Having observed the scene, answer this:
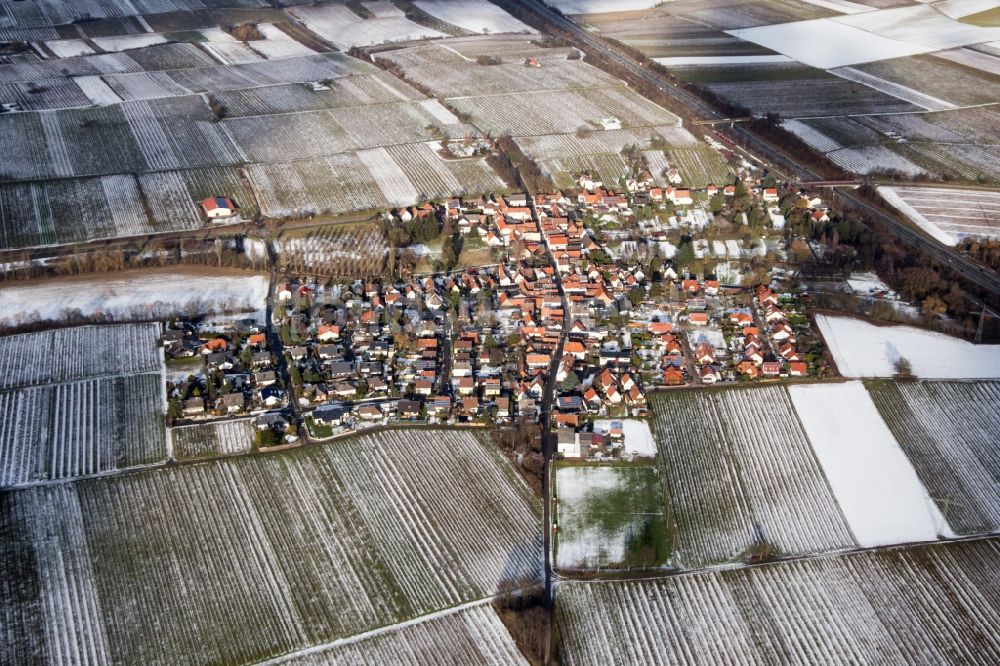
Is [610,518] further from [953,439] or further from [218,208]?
[218,208]

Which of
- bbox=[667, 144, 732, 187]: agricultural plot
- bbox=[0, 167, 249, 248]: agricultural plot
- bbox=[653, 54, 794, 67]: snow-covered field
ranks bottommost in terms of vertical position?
bbox=[0, 167, 249, 248]: agricultural plot

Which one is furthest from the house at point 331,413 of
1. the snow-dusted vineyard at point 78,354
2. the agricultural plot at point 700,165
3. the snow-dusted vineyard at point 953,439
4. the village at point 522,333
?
the agricultural plot at point 700,165

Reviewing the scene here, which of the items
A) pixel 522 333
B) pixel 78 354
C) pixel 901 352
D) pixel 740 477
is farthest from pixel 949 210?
pixel 78 354

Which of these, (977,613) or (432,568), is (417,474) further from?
(977,613)

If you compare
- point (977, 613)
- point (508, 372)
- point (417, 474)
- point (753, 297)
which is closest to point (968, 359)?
point (753, 297)

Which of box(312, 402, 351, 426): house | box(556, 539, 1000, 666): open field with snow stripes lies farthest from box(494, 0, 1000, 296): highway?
box(312, 402, 351, 426): house

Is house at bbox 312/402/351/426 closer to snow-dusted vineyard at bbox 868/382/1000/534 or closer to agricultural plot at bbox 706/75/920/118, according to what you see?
snow-dusted vineyard at bbox 868/382/1000/534
